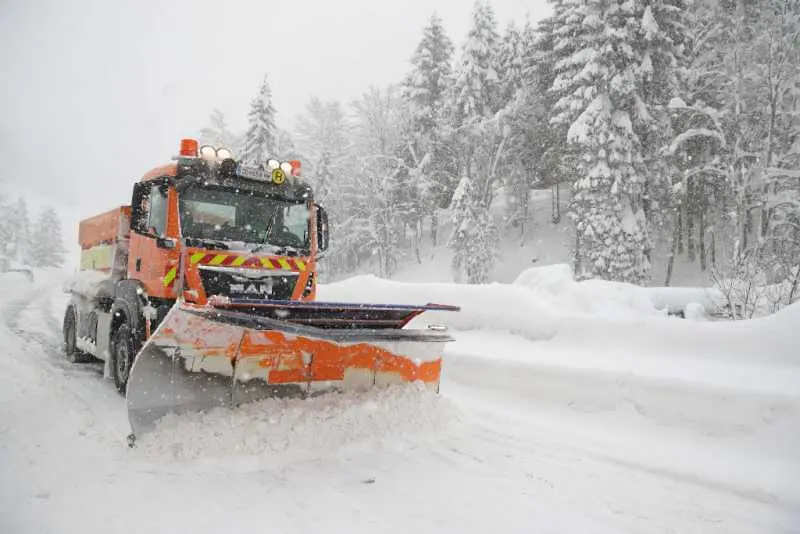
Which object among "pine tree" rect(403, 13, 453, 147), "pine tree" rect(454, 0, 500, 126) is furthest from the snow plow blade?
"pine tree" rect(403, 13, 453, 147)

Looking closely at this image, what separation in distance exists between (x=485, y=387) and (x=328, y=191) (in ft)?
93.6

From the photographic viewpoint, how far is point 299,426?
4.46 meters

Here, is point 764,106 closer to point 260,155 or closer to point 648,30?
point 648,30

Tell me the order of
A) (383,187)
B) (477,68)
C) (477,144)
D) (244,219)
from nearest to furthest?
(244,219) → (477,68) → (477,144) → (383,187)

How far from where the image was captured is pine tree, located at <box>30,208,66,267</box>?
70812 millimetres

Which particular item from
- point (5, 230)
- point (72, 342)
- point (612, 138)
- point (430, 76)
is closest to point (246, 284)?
point (72, 342)

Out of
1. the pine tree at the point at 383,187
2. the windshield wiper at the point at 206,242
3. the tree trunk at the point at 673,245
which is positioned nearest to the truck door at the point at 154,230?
the windshield wiper at the point at 206,242

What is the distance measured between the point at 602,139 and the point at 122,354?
18714mm

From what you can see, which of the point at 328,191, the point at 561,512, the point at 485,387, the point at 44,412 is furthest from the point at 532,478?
the point at 328,191

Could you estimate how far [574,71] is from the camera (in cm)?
2178

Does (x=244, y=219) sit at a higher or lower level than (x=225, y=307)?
higher

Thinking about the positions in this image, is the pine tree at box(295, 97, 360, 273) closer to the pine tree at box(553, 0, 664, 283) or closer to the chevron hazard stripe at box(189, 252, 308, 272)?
the pine tree at box(553, 0, 664, 283)

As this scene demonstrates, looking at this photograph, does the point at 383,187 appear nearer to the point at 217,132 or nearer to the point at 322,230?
the point at 217,132

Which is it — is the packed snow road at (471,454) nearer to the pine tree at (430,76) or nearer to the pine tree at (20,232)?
the pine tree at (430,76)
